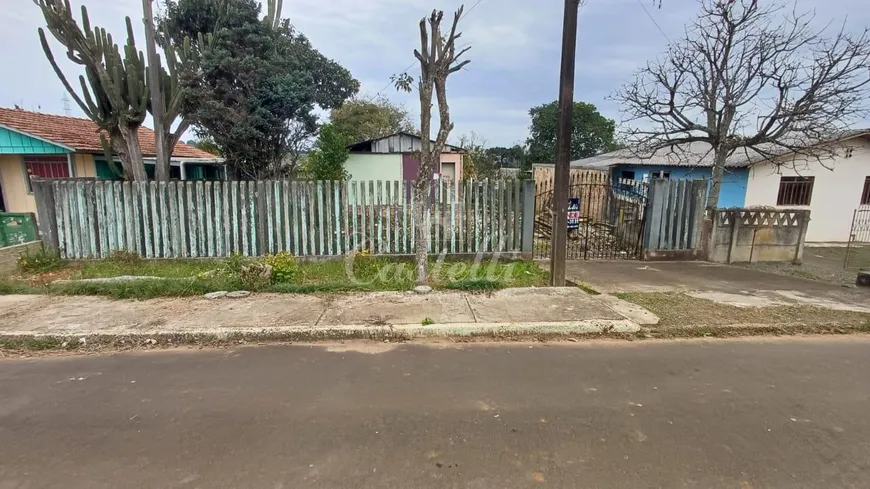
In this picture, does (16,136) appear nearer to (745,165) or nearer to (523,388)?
(523,388)

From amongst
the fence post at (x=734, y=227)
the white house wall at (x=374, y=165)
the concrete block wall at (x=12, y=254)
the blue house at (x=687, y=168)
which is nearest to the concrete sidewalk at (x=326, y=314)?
the concrete block wall at (x=12, y=254)

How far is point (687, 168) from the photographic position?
16578 millimetres

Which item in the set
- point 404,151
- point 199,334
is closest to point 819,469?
point 199,334

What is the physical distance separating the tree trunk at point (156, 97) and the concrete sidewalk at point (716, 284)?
32.0ft

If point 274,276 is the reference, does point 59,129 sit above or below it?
above

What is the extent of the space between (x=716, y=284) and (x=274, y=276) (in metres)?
7.42

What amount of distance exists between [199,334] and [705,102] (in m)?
11.5

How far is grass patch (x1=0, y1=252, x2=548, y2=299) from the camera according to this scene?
6.14 metres

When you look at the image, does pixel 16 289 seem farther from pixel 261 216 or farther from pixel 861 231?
pixel 861 231

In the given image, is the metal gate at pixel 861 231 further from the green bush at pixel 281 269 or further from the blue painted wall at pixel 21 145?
the blue painted wall at pixel 21 145

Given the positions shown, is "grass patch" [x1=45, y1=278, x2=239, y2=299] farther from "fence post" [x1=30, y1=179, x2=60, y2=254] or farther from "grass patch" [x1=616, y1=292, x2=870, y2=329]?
"grass patch" [x1=616, y1=292, x2=870, y2=329]

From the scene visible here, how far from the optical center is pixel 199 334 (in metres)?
4.69

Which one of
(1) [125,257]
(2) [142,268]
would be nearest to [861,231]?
(2) [142,268]

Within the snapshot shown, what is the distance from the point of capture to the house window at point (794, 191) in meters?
14.6
